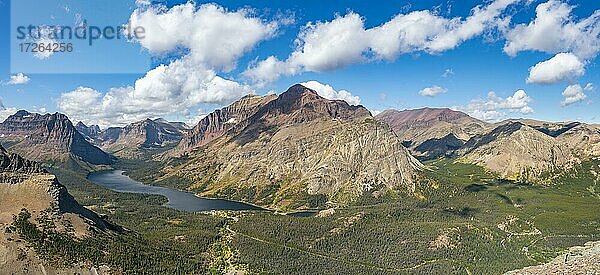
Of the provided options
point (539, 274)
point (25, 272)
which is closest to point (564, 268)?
point (539, 274)

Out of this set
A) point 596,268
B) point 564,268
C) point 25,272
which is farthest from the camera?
point 25,272

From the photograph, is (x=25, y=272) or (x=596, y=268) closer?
(x=596, y=268)

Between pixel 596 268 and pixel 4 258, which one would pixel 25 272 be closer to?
pixel 4 258

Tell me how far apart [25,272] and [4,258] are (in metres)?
11.1

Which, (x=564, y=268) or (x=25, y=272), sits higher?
(x=25, y=272)

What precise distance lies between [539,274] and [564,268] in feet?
31.8

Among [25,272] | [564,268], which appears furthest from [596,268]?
[25,272]

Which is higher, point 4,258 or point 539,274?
point 4,258

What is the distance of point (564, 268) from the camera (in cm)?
18212

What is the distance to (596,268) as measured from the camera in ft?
536

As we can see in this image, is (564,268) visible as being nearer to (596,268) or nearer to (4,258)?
(596,268)

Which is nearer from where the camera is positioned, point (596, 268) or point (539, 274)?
point (596, 268)

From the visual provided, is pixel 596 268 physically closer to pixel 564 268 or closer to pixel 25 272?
pixel 564 268

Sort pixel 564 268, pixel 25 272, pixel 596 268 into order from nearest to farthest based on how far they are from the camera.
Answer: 1. pixel 596 268
2. pixel 564 268
3. pixel 25 272
